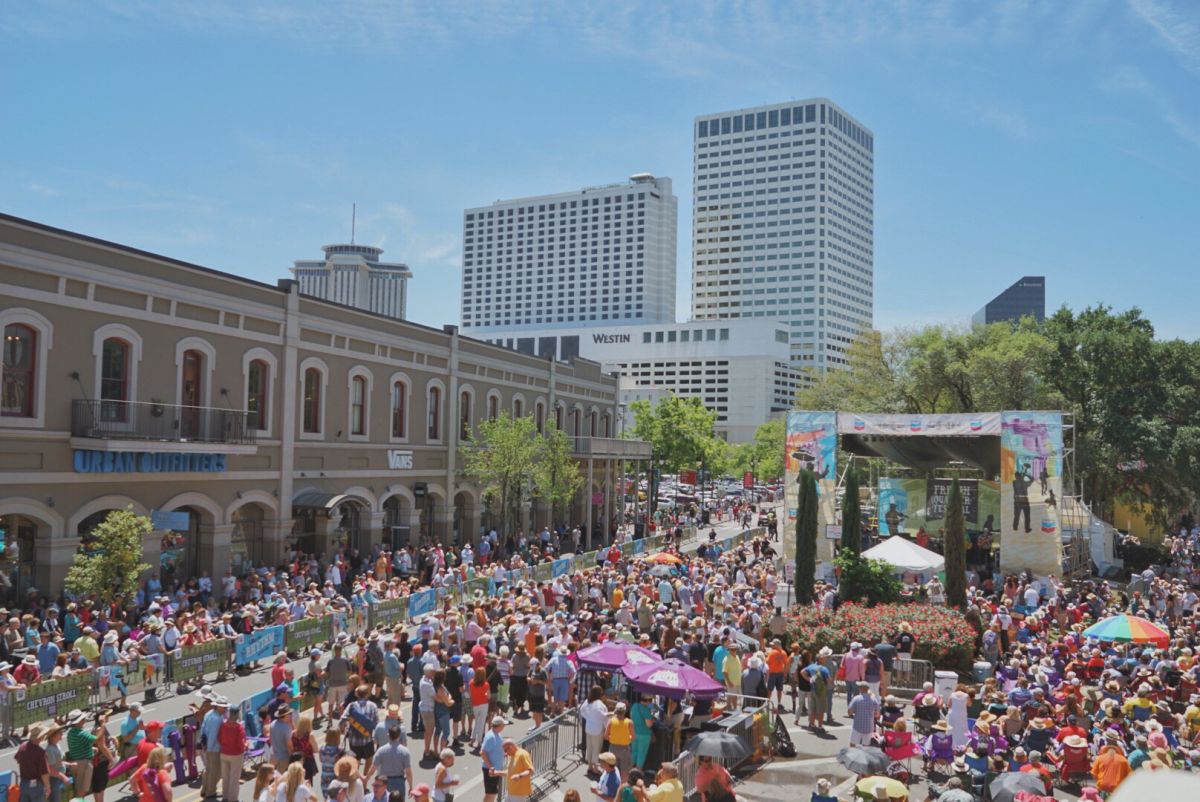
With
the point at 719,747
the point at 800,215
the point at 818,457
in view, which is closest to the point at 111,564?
the point at 719,747

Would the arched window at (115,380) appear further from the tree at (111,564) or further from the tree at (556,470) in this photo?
the tree at (556,470)

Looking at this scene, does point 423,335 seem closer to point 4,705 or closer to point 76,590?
point 76,590

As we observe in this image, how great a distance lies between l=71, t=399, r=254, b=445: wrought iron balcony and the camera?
23859mm

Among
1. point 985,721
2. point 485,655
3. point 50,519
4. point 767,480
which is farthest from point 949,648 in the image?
point 767,480

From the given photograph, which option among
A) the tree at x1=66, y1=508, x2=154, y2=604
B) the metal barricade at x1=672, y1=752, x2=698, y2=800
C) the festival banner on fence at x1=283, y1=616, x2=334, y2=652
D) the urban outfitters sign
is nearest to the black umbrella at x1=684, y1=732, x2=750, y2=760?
the metal barricade at x1=672, y1=752, x2=698, y2=800

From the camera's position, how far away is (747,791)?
46.1 ft

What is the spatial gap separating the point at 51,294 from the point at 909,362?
4393 cm

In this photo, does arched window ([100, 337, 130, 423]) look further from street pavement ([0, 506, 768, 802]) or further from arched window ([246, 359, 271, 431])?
street pavement ([0, 506, 768, 802])

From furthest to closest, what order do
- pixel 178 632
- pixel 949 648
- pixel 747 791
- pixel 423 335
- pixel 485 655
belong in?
pixel 423 335 < pixel 949 648 < pixel 178 632 < pixel 485 655 < pixel 747 791

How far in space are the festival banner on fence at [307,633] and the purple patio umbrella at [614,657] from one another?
839 cm

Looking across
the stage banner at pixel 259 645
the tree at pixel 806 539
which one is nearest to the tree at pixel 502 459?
the tree at pixel 806 539

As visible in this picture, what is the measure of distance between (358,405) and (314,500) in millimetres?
4913

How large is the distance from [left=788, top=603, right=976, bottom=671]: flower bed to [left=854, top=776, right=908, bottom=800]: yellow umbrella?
9.96m

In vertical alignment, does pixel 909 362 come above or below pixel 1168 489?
above
